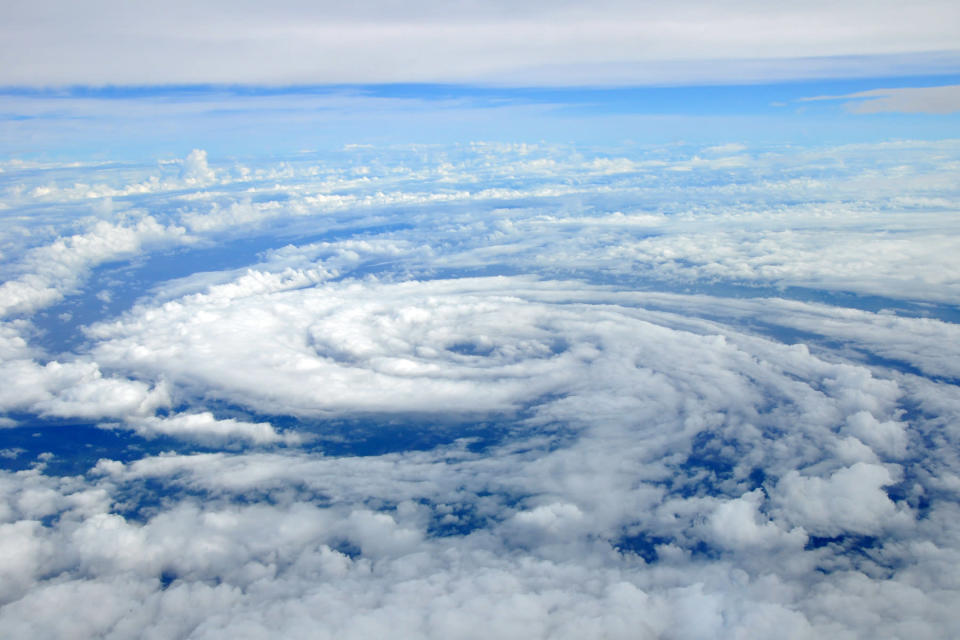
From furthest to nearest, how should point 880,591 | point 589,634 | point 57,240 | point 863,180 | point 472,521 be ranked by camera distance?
point 863,180 → point 57,240 → point 472,521 → point 880,591 → point 589,634

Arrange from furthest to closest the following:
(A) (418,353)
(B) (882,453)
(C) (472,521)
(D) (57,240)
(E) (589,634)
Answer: (D) (57,240), (A) (418,353), (B) (882,453), (C) (472,521), (E) (589,634)

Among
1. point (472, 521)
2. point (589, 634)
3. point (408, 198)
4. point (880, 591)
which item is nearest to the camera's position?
point (589, 634)

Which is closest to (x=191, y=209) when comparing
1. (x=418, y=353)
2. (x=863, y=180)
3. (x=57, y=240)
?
A: (x=57, y=240)

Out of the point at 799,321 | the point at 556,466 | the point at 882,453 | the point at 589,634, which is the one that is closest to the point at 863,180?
the point at 799,321

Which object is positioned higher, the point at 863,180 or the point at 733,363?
the point at 863,180

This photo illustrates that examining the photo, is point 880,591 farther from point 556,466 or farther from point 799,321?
point 799,321

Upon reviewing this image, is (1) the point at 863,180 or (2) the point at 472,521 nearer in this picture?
(2) the point at 472,521

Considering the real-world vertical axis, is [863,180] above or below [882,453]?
above

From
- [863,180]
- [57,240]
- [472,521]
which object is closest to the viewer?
[472,521]

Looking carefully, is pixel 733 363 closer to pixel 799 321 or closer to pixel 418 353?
pixel 799 321
